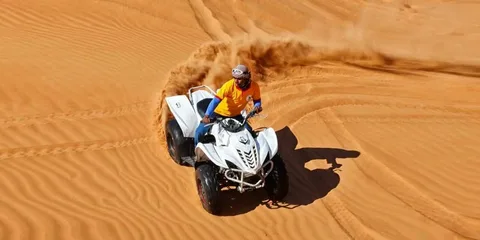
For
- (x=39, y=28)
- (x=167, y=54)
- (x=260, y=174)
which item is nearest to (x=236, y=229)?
(x=260, y=174)

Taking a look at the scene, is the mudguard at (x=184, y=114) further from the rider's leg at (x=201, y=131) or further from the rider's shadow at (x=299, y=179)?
the rider's shadow at (x=299, y=179)

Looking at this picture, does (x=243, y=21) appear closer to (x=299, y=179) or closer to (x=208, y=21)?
(x=208, y=21)

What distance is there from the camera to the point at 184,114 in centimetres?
852

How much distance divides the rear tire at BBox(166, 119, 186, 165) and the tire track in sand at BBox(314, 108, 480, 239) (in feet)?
7.88

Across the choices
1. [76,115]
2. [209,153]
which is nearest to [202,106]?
[209,153]

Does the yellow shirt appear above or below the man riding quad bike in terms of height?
above

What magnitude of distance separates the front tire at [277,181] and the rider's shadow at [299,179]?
0.17 meters

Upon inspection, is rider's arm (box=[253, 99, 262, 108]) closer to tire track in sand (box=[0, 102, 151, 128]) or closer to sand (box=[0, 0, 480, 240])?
sand (box=[0, 0, 480, 240])

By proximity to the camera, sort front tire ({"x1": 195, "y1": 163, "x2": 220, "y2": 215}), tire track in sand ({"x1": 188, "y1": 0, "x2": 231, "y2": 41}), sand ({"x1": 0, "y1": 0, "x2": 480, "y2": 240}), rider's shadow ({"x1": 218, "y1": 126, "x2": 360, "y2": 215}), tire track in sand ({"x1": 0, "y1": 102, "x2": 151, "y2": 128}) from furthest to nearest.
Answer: tire track in sand ({"x1": 188, "y1": 0, "x2": 231, "y2": 41}) → tire track in sand ({"x1": 0, "y1": 102, "x2": 151, "y2": 128}) → rider's shadow ({"x1": 218, "y1": 126, "x2": 360, "y2": 215}) → sand ({"x1": 0, "y1": 0, "x2": 480, "y2": 240}) → front tire ({"x1": 195, "y1": 163, "x2": 220, "y2": 215})

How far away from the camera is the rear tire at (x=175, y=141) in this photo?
8234 millimetres

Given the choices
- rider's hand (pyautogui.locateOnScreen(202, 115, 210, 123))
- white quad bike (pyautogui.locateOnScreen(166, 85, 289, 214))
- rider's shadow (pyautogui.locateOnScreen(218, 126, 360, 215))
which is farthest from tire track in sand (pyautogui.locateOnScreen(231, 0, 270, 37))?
white quad bike (pyautogui.locateOnScreen(166, 85, 289, 214))

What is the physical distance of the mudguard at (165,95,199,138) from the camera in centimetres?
836

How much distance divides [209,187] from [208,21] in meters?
8.96

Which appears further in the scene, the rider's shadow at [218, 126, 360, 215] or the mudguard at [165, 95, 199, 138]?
the mudguard at [165, 95, 199, 138]
